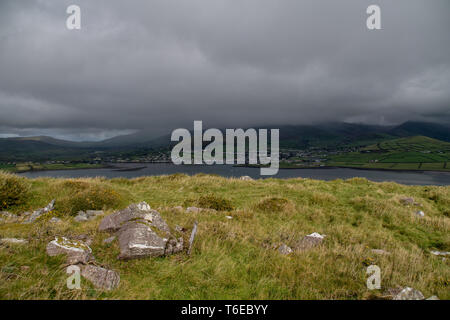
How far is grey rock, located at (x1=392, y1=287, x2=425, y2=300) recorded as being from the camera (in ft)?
15.1

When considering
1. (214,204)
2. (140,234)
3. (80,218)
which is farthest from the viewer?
(214,204)

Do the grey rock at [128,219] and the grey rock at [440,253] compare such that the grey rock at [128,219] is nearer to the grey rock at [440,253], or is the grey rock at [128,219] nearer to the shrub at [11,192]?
the shrub at [11,192]

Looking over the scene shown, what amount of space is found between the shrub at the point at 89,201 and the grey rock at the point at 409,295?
14.0 m

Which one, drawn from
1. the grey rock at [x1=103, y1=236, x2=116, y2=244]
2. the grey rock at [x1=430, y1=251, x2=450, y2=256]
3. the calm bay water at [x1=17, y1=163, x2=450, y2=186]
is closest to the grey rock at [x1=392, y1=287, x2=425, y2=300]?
the grey rock at [x1=430, y1=251, x2=450, y2=256]

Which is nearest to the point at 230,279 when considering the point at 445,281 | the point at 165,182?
the point at 445,281

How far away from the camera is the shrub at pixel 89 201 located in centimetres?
1189

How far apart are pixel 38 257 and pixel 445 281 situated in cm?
1134

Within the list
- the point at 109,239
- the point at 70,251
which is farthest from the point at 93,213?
the point at 70,251

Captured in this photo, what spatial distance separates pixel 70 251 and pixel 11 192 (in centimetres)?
1116

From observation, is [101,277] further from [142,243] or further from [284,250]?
[284,250]

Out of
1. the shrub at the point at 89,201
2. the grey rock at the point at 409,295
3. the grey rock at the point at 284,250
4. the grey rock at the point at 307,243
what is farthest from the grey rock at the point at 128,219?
the grey rock at the point at 409,295

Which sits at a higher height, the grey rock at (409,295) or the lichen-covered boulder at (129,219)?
the lichen-covered boulder at (129,219)

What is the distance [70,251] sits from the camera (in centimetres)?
527
